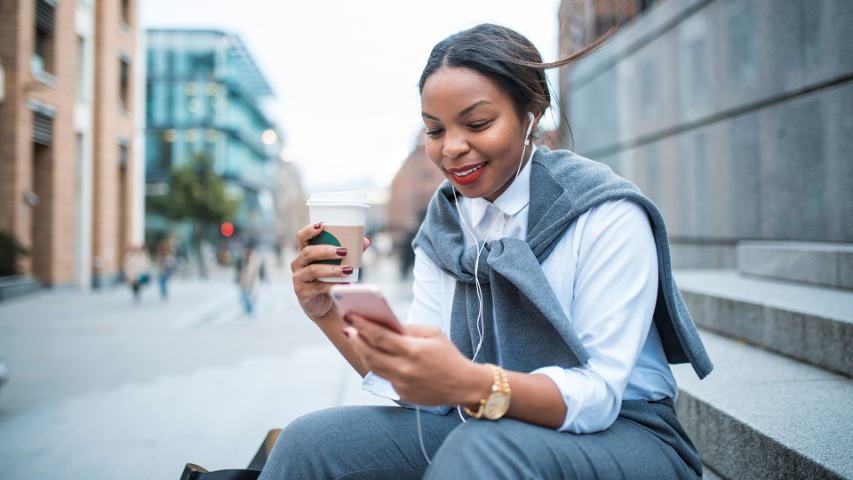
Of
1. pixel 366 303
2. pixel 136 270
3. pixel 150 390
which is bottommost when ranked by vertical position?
pixel 150 390

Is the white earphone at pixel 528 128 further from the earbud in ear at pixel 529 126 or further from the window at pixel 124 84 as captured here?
the window at pixel 124 84

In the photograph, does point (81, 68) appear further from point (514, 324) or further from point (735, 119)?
point (514, 324)

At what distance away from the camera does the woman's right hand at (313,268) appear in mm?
1559

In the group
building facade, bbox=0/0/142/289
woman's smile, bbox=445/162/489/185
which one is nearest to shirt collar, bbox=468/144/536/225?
woman's smile, bbox=445/162/489/185

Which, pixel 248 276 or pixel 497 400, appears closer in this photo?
pixel 497 400

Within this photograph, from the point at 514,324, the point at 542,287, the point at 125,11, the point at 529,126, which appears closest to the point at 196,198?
the point at 125,11

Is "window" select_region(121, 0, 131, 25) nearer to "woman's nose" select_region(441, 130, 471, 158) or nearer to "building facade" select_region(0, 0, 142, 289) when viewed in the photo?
"building facade" select_region(0, 0, 142, 289)

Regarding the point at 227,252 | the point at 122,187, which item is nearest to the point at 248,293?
the point at 122,187

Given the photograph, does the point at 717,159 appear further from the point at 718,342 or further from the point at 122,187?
the point at 122,187

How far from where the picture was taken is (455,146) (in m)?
1.55

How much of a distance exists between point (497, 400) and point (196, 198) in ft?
123

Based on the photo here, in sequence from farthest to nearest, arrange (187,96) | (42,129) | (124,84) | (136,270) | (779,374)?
(187,96), (124,84), (42,129), (136,270), (779,374)

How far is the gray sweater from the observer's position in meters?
1.44

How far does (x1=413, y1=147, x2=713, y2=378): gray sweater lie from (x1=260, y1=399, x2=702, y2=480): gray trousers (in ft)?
0.66
